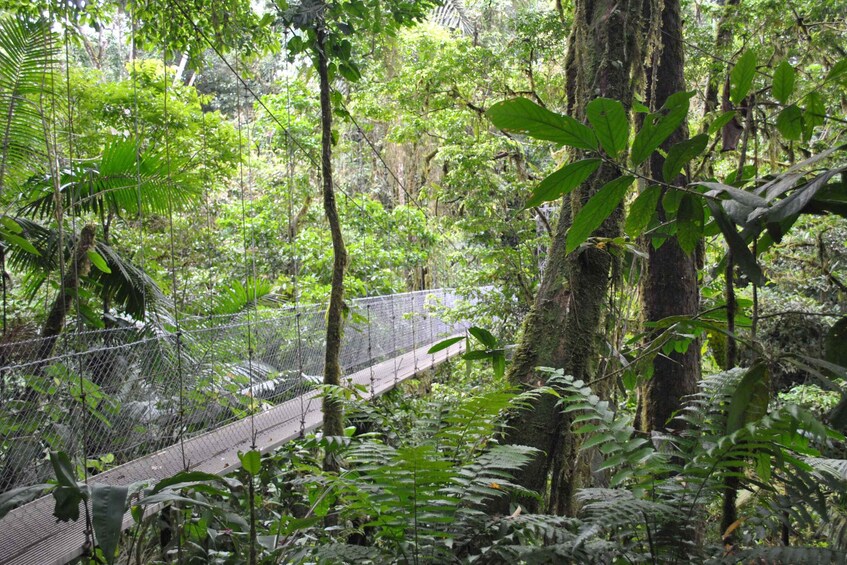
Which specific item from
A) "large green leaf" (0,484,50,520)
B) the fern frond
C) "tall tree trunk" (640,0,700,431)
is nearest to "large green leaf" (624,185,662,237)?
the fern frond

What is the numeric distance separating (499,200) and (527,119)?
4643 millimetres

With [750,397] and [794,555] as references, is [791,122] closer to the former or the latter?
[750,397]

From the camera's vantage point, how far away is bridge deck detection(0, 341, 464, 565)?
5.10ft

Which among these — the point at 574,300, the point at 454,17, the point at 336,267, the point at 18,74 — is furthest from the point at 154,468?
the point at 454,17

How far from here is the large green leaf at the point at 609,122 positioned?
68 centimetres

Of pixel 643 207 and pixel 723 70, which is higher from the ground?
pixel 723 70

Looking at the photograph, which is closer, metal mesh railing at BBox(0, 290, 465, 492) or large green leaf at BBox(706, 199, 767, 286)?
large green leaf at BBox(706, 199, 767, 286)

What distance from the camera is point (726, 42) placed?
4.38 metres

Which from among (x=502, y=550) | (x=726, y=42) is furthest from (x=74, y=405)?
(x=726, y=42)

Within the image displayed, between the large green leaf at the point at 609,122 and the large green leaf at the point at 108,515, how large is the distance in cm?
76

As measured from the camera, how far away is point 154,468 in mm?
2150

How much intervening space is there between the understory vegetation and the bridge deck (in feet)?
0.24

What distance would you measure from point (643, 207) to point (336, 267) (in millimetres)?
1508

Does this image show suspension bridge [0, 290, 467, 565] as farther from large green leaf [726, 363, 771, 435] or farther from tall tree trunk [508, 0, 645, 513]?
large green leaf [726, 363, 771, 435]
